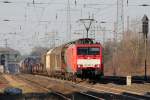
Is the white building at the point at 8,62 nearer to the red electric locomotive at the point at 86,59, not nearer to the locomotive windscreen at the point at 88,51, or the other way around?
the red electric locomotive at the point at 86,59

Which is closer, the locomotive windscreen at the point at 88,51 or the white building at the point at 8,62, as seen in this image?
the locomotive windscreen at the point at 88,51

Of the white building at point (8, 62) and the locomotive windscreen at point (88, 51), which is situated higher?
the locomotive windscreen at point (88, 51)

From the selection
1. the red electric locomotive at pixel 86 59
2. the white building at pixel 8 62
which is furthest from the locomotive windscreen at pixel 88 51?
the white building at pixel 8 62

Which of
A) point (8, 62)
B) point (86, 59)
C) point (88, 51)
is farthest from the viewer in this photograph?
point (8, 62)

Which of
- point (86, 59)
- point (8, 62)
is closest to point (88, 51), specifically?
point (86, 59)

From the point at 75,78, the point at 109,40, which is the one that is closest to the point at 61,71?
the point at 75,78

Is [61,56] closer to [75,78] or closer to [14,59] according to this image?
[75,78]

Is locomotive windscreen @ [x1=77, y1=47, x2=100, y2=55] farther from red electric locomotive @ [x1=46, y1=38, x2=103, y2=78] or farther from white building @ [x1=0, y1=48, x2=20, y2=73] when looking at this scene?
white building @ [x1=0, y1=48, x2=20, y2=73]

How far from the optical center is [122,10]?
5975 cm

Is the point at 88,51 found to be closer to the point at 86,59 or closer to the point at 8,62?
the point at 86,59

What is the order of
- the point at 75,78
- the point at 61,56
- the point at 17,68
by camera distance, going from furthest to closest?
the point at 17,68, the point at 61,56, the point at 75,78

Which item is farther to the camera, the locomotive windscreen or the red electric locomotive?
the locomotive windscreen

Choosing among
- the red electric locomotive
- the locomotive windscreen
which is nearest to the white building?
the red electric locomotive

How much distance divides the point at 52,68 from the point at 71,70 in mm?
15567
